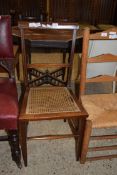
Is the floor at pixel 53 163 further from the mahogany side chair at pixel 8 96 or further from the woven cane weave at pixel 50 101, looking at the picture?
the woven cane weave at pixel 50 101

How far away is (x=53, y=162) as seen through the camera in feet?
4.37

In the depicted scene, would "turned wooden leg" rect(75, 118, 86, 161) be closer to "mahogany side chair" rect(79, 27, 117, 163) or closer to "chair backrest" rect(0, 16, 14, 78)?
"mahogany side chair" rect(79, 27, 117, 163)

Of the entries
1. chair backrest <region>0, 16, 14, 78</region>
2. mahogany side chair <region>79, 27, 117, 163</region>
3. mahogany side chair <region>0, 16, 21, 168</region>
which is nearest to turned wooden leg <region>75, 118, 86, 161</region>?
mahogany side chair <region>79, 27, 117, 163</region>

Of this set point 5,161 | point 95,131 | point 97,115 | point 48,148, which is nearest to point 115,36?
point 97,115

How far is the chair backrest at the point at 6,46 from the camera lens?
122 centimetres

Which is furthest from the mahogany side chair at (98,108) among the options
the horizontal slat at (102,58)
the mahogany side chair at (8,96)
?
the mahogany side chair at (8,96)

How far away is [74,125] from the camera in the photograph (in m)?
1.51

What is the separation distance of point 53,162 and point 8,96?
2.08 ft

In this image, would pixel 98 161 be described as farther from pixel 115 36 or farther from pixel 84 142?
pixel 115 36

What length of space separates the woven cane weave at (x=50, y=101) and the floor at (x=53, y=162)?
0.47 m

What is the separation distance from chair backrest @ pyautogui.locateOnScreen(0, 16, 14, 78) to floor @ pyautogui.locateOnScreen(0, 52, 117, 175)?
0.65 m

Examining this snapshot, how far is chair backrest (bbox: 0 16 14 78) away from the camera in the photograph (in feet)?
4.01

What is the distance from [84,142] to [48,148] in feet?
1.26

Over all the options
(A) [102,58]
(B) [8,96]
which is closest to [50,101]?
(B) [8,96]
